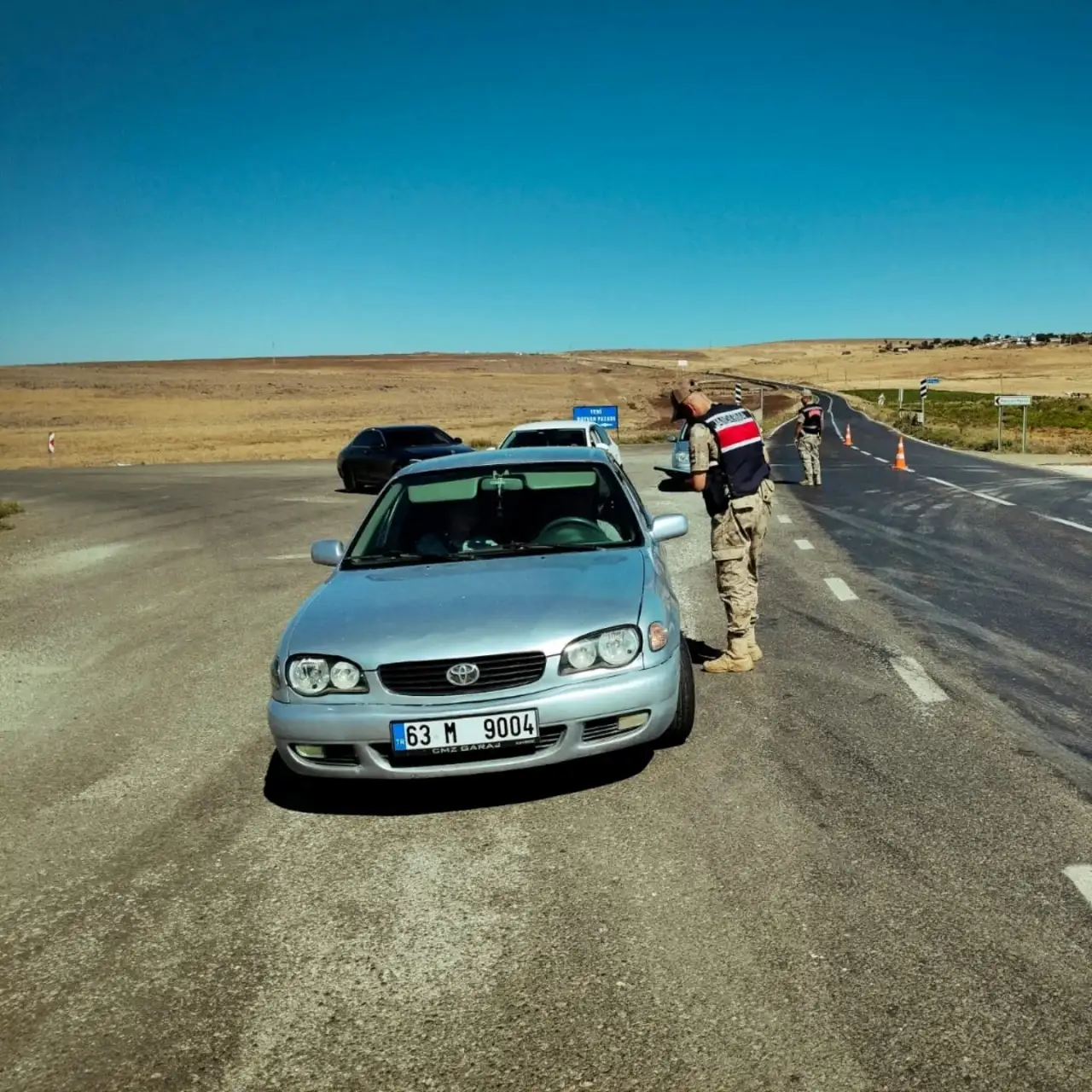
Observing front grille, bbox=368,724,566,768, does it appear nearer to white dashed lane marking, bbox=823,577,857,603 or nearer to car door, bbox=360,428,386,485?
white dashed lane marking, bbox=823,577,857,603

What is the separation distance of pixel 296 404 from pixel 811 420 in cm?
5907

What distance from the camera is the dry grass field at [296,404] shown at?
47.1 metres

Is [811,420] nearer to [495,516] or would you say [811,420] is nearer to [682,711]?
[495,516]

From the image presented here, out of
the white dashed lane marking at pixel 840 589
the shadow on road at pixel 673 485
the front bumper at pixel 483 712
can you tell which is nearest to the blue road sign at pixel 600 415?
the shadow on road at pixel 673 485

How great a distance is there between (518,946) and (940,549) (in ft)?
32.6

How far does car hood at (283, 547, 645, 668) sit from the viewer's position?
4.48m

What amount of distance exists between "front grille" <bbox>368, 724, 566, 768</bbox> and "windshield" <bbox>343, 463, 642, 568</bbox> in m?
1.41

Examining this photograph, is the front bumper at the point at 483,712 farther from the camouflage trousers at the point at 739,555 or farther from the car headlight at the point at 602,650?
the camouflage trousers at the point at 739,555

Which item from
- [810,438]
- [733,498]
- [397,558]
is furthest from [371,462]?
[397,558]

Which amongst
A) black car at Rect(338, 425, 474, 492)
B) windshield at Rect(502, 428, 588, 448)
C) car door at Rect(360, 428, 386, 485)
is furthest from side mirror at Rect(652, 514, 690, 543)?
car door at Rect(360, 428, 386, 485)

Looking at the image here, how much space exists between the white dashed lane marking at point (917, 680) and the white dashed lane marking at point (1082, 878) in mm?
2186

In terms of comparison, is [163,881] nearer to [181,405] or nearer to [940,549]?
[940,549]

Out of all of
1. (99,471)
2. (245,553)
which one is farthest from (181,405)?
(245,553)

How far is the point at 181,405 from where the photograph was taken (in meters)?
73.1
